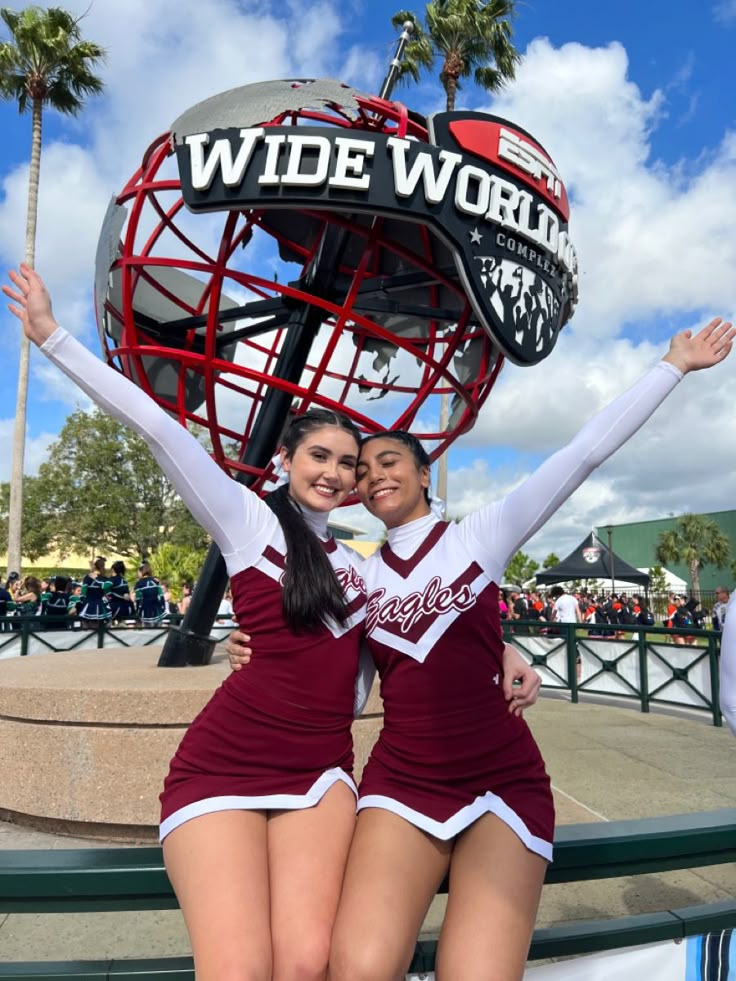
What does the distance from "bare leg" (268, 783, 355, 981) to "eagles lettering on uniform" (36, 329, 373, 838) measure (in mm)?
50

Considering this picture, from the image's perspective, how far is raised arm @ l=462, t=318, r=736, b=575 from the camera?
2.00 metres

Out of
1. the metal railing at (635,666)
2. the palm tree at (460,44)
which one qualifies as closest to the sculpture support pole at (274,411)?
the metal railing at (635,666)

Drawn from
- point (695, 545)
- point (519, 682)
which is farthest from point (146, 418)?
point (695, 545)

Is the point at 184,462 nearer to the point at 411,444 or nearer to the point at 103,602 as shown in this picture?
the point at 411,444

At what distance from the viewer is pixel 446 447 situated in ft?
17.8

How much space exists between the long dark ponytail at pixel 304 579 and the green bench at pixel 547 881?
0.65m

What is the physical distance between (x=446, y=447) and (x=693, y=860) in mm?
3836

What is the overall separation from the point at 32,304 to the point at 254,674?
3.82 feet

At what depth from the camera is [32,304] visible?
6.40ft

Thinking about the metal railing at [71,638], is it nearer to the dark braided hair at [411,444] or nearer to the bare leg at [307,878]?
the dark braided hair at [411,444]

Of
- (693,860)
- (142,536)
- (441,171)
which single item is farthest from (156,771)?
(142,536)

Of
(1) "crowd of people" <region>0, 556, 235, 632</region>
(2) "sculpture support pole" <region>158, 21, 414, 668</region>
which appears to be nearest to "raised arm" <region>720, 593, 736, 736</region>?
(2) "sculpture support pole" <region>158, 21, 414, 668</region>

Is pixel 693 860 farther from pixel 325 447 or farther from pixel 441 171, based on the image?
pixel 441 171

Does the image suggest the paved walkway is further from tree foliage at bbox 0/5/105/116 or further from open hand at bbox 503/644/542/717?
tree foliage at bbox 0/5/105/116
